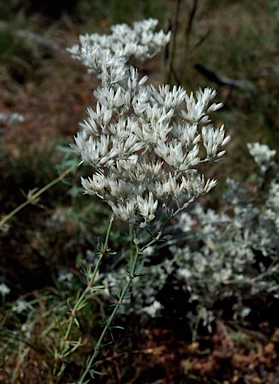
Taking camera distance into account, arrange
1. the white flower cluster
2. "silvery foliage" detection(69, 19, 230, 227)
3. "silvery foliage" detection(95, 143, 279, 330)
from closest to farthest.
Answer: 1. "silvery foliage" detection(69, 19, 230, 227)
2. the white flower cluster
3. "silvery foliage" detection(95, 143, 279, 330)

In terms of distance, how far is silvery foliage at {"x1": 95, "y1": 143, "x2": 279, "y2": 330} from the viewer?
2691mm

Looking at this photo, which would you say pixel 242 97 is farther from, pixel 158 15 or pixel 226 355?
pixel 226 355

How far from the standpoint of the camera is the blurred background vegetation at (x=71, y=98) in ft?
10.4

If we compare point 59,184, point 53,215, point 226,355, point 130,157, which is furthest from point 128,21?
point 130,157

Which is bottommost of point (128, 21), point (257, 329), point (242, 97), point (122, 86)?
point (257, 329)

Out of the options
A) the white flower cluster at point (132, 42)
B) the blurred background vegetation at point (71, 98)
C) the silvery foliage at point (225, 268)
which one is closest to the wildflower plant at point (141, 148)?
the white flower cluster at point (132, 42)

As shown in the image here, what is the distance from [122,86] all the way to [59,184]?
185 cm

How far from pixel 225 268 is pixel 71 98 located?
2.36 m

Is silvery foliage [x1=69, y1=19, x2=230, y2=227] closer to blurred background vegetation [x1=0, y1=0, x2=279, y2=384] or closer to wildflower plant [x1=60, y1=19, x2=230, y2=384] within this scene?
wildflower plant [x1=60, y1=19, x2=230, y2=384]

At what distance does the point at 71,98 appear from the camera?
4.75m

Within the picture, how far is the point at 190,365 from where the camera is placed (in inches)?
105

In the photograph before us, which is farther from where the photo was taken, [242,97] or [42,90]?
[42,90]

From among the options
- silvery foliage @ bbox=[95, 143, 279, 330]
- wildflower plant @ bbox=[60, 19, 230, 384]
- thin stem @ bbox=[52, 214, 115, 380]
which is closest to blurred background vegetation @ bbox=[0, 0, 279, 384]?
silvery foliage @ bbox=[95, 143, 279, 330]

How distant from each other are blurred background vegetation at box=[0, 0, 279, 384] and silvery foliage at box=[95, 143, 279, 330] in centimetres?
20
